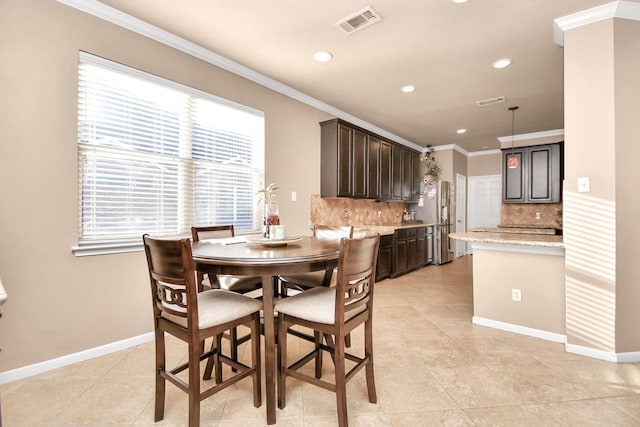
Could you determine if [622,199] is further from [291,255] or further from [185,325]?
[185,325]

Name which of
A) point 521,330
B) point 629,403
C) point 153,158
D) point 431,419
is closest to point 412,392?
point 431,419

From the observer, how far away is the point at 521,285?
2746 mm

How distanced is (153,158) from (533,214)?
660 centimetres

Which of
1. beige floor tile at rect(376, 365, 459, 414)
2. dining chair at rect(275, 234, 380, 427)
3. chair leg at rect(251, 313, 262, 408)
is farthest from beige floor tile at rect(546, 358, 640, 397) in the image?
chair leg at rect(251, 313, 262, 408)

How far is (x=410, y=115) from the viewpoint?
472 cm

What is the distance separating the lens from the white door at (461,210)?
710 cm

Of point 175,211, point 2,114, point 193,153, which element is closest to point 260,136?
point 193,153

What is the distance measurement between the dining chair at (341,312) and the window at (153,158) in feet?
5.37

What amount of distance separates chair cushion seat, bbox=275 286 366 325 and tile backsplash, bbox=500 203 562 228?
533 centimetres

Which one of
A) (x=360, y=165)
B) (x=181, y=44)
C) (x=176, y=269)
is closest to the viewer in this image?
(x=176, y=269)

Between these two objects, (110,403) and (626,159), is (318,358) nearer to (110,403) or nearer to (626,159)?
(110,403)

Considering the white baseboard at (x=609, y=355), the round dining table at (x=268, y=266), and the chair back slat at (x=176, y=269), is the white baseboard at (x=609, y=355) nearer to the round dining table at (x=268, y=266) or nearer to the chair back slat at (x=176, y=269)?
the round dining table at (x=268, y=266)

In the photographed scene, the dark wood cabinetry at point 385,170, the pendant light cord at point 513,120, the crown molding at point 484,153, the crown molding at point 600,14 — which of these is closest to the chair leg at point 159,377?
the crown molding at point 600,14

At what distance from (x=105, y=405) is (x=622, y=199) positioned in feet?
12.3
